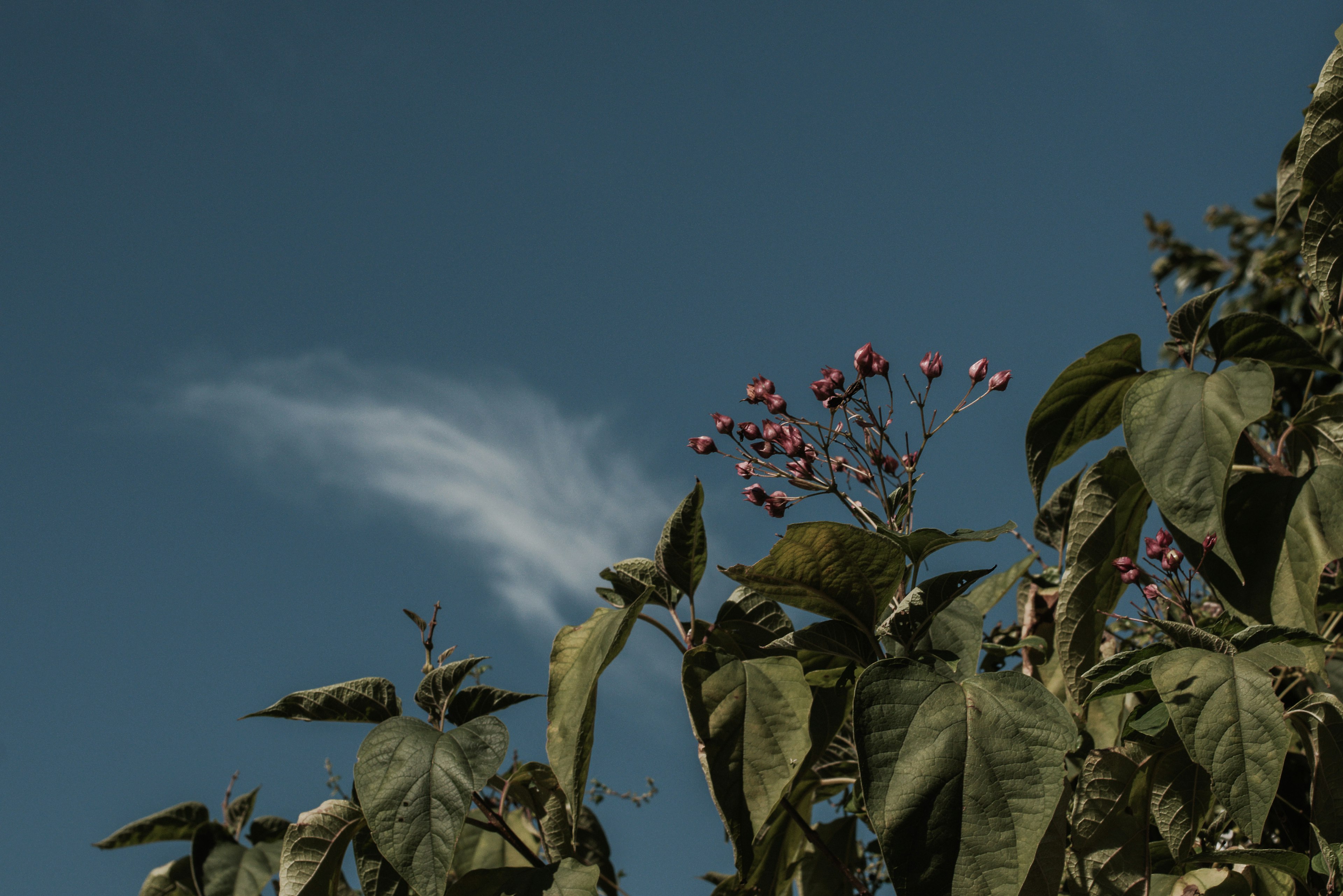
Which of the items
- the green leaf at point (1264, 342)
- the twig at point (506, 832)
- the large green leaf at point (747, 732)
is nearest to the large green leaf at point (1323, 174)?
the green leaf at point (1264, 342)

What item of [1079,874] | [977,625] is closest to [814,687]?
[977,625]

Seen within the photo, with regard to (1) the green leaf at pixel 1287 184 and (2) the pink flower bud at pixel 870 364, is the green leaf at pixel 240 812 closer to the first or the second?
(2) the pink flower bud at pixel 870 364

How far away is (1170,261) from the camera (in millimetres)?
7262

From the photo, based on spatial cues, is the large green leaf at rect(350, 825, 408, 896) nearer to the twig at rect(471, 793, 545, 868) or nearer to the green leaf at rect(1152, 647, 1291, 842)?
the twig at rect(471, 793, 545, 868)

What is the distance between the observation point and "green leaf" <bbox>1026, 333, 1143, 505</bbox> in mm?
1987

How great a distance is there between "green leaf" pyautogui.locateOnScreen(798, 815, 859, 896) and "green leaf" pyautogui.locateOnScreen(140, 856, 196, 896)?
131cm

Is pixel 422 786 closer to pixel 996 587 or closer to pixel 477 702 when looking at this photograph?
pixel 477 702

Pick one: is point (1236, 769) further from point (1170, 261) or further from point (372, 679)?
point (1170, 261)

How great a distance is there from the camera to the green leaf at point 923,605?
4.43 ft

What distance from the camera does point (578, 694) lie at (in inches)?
58.9

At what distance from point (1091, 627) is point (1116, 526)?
21cm

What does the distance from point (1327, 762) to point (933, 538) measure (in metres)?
0.73

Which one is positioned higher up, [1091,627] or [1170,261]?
[1170,261]

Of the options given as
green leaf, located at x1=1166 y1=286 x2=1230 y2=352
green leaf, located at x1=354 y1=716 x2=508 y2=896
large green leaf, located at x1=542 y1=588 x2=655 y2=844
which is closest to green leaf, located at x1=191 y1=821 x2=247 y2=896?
green leaf, located at x1=354 y1=716 x2=508 y2=896
